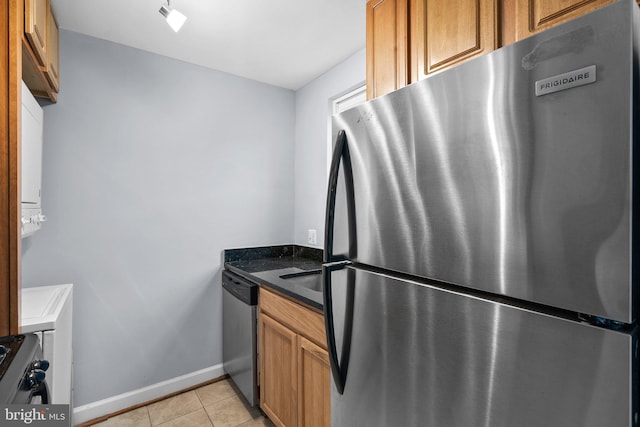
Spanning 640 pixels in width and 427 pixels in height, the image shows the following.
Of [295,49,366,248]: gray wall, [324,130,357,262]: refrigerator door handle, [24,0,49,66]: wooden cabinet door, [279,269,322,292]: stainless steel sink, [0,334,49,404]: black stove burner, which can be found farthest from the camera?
[295,49,366,248]: gray wall

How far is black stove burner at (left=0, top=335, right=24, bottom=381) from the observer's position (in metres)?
0.81

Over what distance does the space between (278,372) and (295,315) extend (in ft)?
1.50

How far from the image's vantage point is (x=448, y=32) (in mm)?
1139

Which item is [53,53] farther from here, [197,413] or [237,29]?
[197,413]

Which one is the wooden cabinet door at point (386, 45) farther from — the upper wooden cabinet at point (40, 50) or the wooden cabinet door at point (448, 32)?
the upper wooden cabinet at point (40, 50)

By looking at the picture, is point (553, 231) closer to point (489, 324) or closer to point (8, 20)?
point (489, 324)

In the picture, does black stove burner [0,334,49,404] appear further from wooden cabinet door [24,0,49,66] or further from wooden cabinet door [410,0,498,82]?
wooden cabinet door [410,0,498,82]

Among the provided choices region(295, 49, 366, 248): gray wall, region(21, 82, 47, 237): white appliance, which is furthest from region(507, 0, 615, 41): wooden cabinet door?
region(21, 82, 47, 237): white appliance

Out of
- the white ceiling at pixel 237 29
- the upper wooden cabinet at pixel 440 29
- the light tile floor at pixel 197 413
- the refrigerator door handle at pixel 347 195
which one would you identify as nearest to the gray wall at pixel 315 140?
the white ceiling at pixel 237 29

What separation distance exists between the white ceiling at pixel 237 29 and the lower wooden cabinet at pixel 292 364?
166 centimetres

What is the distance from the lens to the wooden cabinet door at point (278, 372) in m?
1.64

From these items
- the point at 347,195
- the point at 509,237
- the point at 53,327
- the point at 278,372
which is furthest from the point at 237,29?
the point at 278,372

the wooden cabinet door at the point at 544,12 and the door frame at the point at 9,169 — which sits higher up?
the wooden cabinet door at the point at 544,12

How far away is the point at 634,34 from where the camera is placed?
0.49 metres
